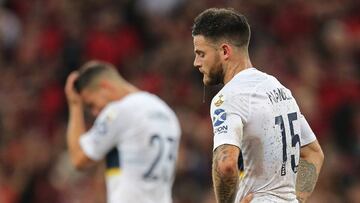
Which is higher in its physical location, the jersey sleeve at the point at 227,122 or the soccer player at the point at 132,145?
the jersey sleeve at the point at 227,122

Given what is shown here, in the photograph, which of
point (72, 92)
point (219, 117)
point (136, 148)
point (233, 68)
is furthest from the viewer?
point (72, 92)

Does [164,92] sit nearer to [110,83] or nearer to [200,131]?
[200,131]

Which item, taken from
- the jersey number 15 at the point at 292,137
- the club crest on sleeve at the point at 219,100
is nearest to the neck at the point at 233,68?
the club crest on sleeve at the point at 219,100

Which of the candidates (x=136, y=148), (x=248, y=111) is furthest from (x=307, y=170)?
(x=136, y=148)

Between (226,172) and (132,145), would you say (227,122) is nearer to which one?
(226,172)

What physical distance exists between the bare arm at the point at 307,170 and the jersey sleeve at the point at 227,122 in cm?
79

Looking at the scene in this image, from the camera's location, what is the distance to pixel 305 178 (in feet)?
21.5

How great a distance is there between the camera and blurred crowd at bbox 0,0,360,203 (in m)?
13.0

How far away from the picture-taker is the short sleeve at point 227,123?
5.85 m

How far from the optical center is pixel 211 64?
244 inches

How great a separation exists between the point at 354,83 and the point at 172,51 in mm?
2736

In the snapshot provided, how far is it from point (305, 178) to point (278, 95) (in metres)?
0.65

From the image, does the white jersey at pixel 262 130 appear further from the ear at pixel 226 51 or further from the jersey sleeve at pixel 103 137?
the jersey sleeve at pixel 103 137

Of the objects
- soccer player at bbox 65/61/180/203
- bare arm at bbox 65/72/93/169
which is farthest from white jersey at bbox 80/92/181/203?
bare arm at bbox 65/72/93/169
